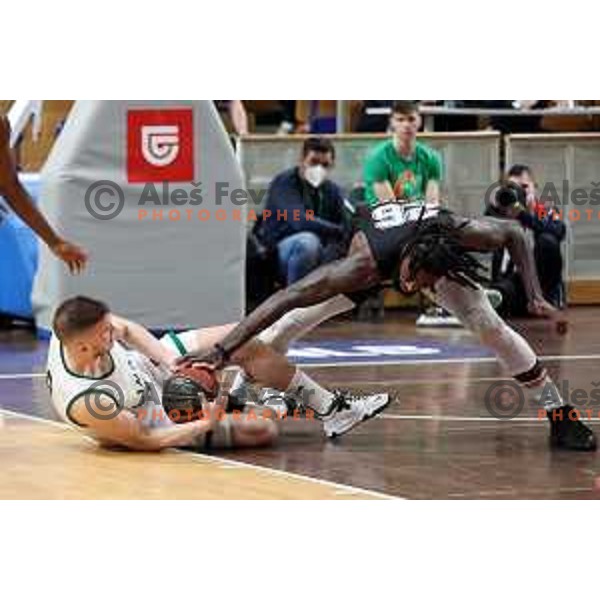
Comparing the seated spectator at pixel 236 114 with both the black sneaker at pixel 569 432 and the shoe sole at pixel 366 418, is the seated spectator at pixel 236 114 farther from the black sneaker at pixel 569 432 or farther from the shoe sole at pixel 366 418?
the black sneaker at pixel 569 432

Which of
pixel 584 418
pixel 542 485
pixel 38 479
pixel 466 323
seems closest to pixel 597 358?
pixel 584 418

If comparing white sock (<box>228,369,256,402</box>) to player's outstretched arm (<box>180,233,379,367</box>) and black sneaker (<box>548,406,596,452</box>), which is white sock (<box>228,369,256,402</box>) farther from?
black sneaker (<box>548,406,596,452</box>)

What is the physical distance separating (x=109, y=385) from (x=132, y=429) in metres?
0.28

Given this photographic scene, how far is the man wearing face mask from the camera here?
1530 cm

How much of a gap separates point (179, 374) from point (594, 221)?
890 cm

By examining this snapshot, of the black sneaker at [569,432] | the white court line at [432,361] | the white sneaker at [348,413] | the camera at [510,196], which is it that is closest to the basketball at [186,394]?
the white sneaker at [348,413]

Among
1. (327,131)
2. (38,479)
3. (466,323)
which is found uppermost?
(327,131)

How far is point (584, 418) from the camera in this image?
1075 centimetres

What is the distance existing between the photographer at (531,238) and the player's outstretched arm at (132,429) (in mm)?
6923

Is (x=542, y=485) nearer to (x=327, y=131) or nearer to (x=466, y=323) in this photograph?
(x=466, y=323)

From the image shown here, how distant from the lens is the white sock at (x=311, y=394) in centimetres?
993

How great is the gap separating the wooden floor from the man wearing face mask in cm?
292

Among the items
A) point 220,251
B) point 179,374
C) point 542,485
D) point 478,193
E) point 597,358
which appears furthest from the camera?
point 478,193

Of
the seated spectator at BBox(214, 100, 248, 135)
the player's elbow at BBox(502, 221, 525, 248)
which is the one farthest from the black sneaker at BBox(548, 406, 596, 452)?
Result: the seated spectator at BBox(214, 100, 248, 135)
